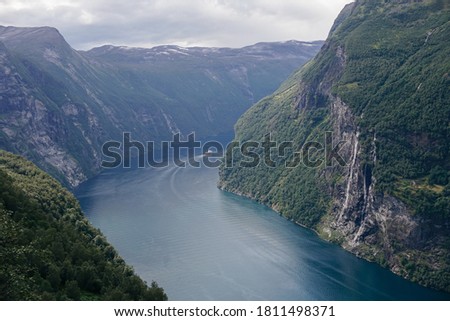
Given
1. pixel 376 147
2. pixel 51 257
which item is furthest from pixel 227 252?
pixel 51 257

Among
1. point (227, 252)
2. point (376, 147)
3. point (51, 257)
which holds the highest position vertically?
point (376, 147)

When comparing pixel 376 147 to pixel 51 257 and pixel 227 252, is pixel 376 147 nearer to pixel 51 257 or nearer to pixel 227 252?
pixel 227 252

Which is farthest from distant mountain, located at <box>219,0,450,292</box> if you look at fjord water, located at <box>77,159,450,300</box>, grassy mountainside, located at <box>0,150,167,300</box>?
grassy mountainside, located at <box>0,150,167,300</box>

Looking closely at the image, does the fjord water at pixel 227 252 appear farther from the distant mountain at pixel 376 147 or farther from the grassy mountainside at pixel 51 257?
the grassy mountainside at pixel 51 257

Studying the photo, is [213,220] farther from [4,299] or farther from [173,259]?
[4,299]

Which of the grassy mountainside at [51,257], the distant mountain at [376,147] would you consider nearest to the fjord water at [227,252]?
the distant mountain at [376,147]

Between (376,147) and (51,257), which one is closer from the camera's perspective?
(51,257)

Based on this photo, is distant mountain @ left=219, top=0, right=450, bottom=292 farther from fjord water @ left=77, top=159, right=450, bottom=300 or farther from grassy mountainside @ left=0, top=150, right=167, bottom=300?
grassy mountainside @ left=0, top=150, right=167, bottom=300
